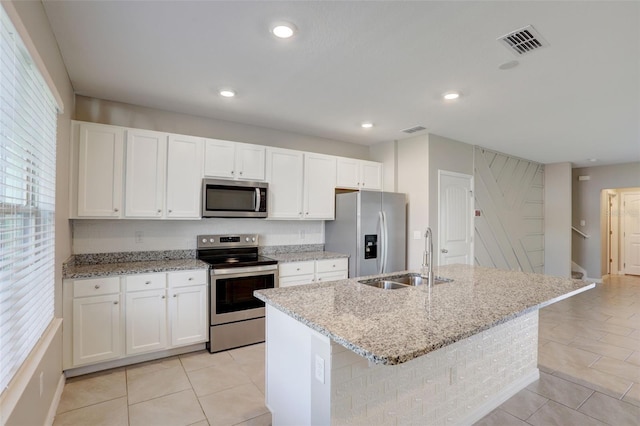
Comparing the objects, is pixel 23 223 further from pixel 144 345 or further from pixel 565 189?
pixel 565 189

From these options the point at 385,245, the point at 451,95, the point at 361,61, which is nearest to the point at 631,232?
the point at 385,245

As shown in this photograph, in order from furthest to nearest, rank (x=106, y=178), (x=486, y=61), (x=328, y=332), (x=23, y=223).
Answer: (x=106, y=178) < (x=486, y=61) < (x=23, y=223) < (x=328, y=332)

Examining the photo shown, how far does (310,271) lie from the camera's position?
155 inches

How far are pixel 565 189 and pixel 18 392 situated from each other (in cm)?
837

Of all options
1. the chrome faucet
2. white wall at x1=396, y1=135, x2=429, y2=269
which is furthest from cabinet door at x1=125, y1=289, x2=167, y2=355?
white wall at x1=396, y1=135, x2=429, y2=269

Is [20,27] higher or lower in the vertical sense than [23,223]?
higher

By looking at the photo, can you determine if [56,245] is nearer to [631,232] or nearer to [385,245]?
[385,245]

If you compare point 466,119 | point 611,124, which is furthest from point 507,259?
point 466,119

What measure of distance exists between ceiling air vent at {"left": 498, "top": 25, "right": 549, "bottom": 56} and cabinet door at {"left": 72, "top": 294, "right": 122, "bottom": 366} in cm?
362

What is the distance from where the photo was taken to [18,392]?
1.45 meters

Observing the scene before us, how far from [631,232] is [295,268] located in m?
8.93

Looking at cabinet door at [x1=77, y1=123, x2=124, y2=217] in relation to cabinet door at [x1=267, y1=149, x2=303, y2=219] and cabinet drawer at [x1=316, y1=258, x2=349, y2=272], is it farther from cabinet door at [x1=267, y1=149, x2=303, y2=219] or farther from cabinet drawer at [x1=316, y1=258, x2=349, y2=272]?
cabinet drawer at [x1=316, y1=258, x2=349, y2=272]

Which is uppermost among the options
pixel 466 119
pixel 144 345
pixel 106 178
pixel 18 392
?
pixel 466 119

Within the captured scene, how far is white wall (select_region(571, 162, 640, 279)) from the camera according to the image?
6.83 m
